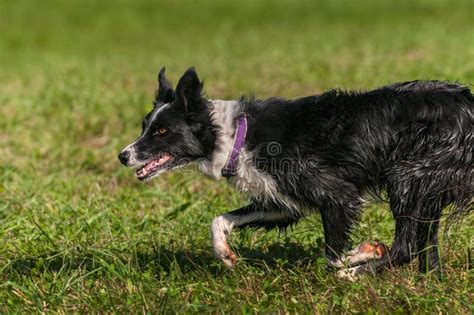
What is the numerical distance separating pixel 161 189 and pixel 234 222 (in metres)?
2.51

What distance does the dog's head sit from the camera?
5.48 metres

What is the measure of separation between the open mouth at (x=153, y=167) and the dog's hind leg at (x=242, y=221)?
22.0 inches

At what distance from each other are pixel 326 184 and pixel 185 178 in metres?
3.16

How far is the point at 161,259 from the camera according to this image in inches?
222

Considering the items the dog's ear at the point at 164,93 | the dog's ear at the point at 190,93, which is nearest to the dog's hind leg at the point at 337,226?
the dog's ear at the point at 190,93

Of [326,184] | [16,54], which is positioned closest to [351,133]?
[326,184]

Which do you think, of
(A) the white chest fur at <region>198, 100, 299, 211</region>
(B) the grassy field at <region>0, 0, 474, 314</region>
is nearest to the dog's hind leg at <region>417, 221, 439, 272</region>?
(B) the grassy field at <region>0, 0, 474, 314</region>

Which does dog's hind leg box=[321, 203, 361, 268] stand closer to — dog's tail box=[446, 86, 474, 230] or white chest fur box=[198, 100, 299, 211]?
white chest fur box=[198, 100, 299, 211]

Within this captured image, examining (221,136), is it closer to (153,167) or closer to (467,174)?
(153,167)

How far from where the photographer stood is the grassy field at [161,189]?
4684 mm

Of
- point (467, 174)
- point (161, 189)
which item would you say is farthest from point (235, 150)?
point (161, 189)

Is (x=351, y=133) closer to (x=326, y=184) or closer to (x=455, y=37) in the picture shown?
(x=326, y=184)

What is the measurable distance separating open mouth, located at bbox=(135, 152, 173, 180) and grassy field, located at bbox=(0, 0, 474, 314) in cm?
58

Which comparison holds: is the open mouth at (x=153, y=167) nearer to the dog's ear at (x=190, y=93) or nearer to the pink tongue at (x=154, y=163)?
the pink tongue at (x=154, y=163)
